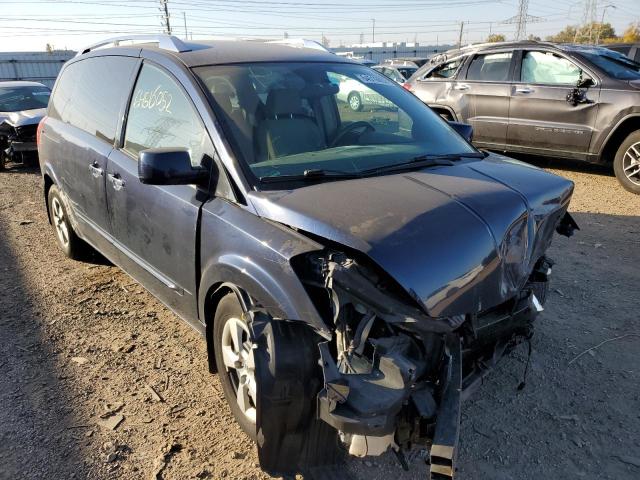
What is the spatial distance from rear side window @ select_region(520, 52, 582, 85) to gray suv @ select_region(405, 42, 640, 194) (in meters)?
0.01

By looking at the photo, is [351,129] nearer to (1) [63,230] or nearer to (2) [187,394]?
(2) [187,394]

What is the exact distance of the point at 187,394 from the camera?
10.3ft

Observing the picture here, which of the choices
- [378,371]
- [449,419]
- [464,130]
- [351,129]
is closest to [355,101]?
[351,129]

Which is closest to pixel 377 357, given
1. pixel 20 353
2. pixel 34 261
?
pixel 20 353

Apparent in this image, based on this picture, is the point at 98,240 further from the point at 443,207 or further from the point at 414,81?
the point at 414,81

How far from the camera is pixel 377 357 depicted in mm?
2068

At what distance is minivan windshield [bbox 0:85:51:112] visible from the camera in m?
10.6

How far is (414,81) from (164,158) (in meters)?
7.73

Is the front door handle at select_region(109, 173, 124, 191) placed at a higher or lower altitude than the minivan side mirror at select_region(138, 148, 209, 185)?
lower

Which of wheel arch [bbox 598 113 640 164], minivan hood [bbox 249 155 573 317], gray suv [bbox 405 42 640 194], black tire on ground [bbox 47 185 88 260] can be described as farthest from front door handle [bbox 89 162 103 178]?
wheel arch [bbox 598 113 640 164]

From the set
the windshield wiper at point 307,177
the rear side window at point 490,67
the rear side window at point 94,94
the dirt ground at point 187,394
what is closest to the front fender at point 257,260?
the windshield wiper at point 307,177

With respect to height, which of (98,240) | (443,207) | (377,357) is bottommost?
(98,240)

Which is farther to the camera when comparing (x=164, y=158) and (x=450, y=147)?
(x=450, y=147)

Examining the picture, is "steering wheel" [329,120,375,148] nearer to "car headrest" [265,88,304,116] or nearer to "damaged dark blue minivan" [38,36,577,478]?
"damaged dark blue minivan" [38,36,577,478]
